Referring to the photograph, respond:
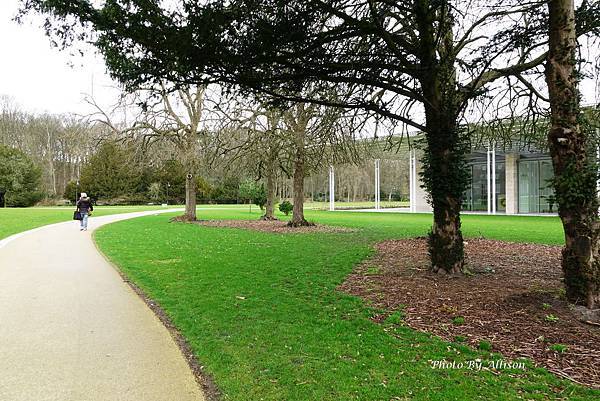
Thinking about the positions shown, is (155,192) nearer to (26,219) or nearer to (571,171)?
(26,219)

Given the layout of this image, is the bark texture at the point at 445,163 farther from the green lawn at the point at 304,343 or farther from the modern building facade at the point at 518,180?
the modern building facade at the point at 518,180

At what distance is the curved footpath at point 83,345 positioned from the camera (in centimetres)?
353

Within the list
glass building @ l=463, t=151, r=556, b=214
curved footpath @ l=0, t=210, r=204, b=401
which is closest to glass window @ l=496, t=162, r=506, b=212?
glass building @ l=463, t=151, r=556, b=214

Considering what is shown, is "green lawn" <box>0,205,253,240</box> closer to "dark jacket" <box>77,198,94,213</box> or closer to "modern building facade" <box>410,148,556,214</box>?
"dark jacket" <box>77,198,94,213</box>

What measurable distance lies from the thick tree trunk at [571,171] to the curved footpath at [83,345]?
459 centimetres

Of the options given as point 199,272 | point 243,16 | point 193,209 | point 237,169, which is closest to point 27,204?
point 193,209

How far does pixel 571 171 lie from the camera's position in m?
5.06

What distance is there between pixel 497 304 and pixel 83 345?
5.08 metres

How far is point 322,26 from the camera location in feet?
23.1

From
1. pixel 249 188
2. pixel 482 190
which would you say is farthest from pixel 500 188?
pixel 249 188

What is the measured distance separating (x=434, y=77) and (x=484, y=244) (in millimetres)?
7206

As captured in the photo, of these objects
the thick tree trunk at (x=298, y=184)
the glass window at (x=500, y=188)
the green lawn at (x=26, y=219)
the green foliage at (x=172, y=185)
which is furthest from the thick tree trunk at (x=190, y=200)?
the green foliage at (x=172, y=185)

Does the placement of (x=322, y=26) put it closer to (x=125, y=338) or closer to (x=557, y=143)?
(x=557, y=143)

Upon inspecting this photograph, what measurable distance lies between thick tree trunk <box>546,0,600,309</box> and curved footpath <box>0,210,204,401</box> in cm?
459
